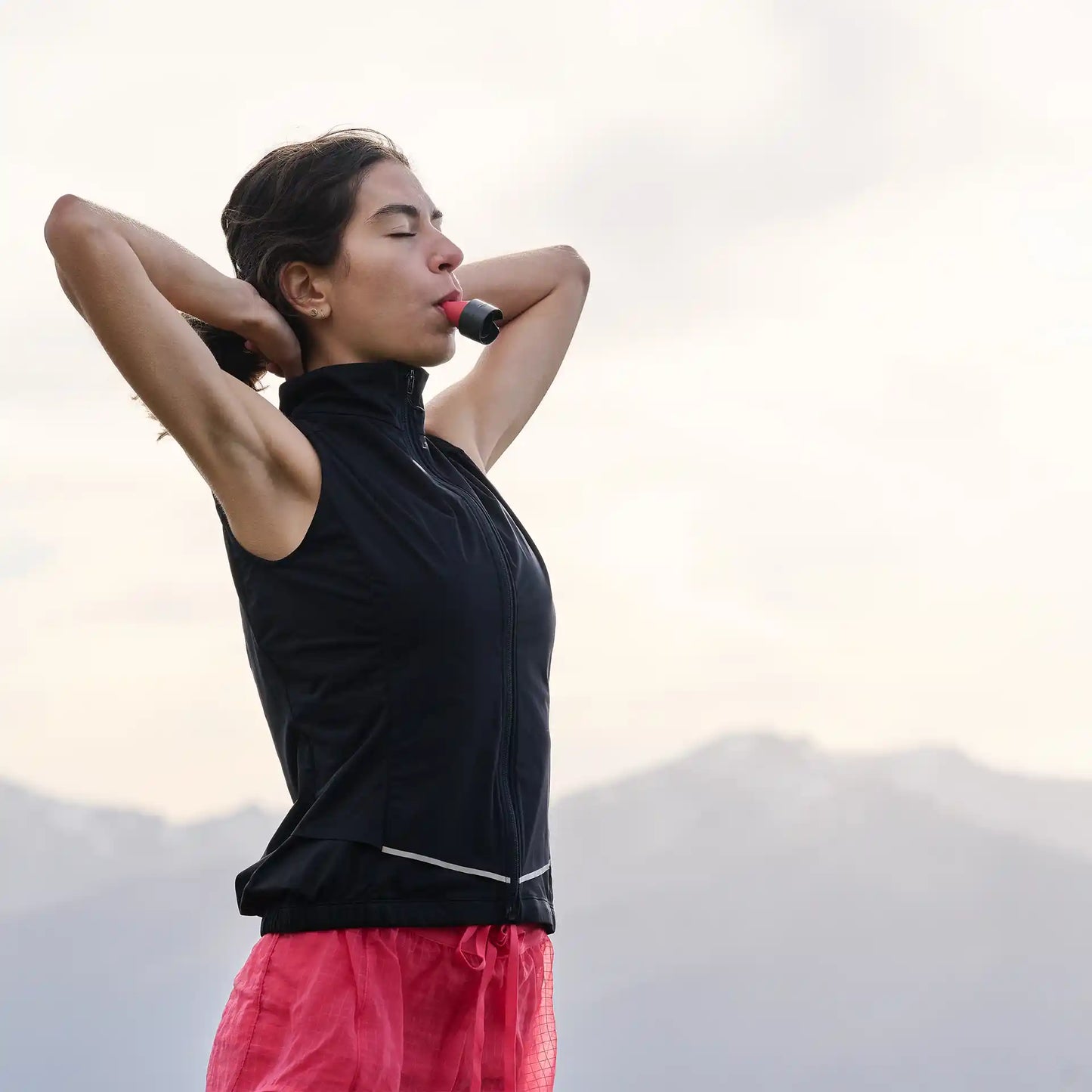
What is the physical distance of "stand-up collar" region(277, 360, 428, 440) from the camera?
1542 millimetres

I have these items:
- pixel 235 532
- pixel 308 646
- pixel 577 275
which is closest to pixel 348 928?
pixel 308 646

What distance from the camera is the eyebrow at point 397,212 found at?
1.59 m

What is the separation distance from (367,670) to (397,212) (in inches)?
19.5

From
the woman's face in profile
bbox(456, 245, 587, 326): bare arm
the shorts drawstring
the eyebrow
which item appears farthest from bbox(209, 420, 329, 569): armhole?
bbox(456, 245, 587, 326): bare arm

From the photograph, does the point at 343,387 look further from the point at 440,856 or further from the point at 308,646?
the point at 440,856

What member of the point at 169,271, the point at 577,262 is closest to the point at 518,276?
the point at 577,262

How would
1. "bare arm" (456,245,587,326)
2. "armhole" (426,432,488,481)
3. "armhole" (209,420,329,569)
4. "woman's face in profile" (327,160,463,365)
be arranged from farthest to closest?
"bare arm" (456,245,587,326)
"armhole" (426,432,488,481)
"woman's face in profile" (327,160,463,365)
"armhole" (209,420,329,569)

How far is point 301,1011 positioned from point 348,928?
8 cm

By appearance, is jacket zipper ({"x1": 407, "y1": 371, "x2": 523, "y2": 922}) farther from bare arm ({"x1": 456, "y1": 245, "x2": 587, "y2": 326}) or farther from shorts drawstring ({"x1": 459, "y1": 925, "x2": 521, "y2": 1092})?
bare arm ({"x1": 456, "y1": 245, "x2": 587, "y2": 326})

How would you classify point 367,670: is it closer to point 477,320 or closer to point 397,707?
point 397,707

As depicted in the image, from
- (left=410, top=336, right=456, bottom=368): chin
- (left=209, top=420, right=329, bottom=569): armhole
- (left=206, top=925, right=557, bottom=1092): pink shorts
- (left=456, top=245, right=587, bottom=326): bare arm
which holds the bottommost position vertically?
(left=206, top=925, right=557, bottom=1092): pink shorts

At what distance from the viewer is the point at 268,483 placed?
4.65 feet

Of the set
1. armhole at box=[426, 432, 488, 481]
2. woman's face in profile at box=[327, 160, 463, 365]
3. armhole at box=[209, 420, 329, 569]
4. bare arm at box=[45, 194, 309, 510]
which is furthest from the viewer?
armhole at box=[426, 432, 488, 481]

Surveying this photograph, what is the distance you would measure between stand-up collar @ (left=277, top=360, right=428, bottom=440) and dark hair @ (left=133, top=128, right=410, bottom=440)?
0.26ft
